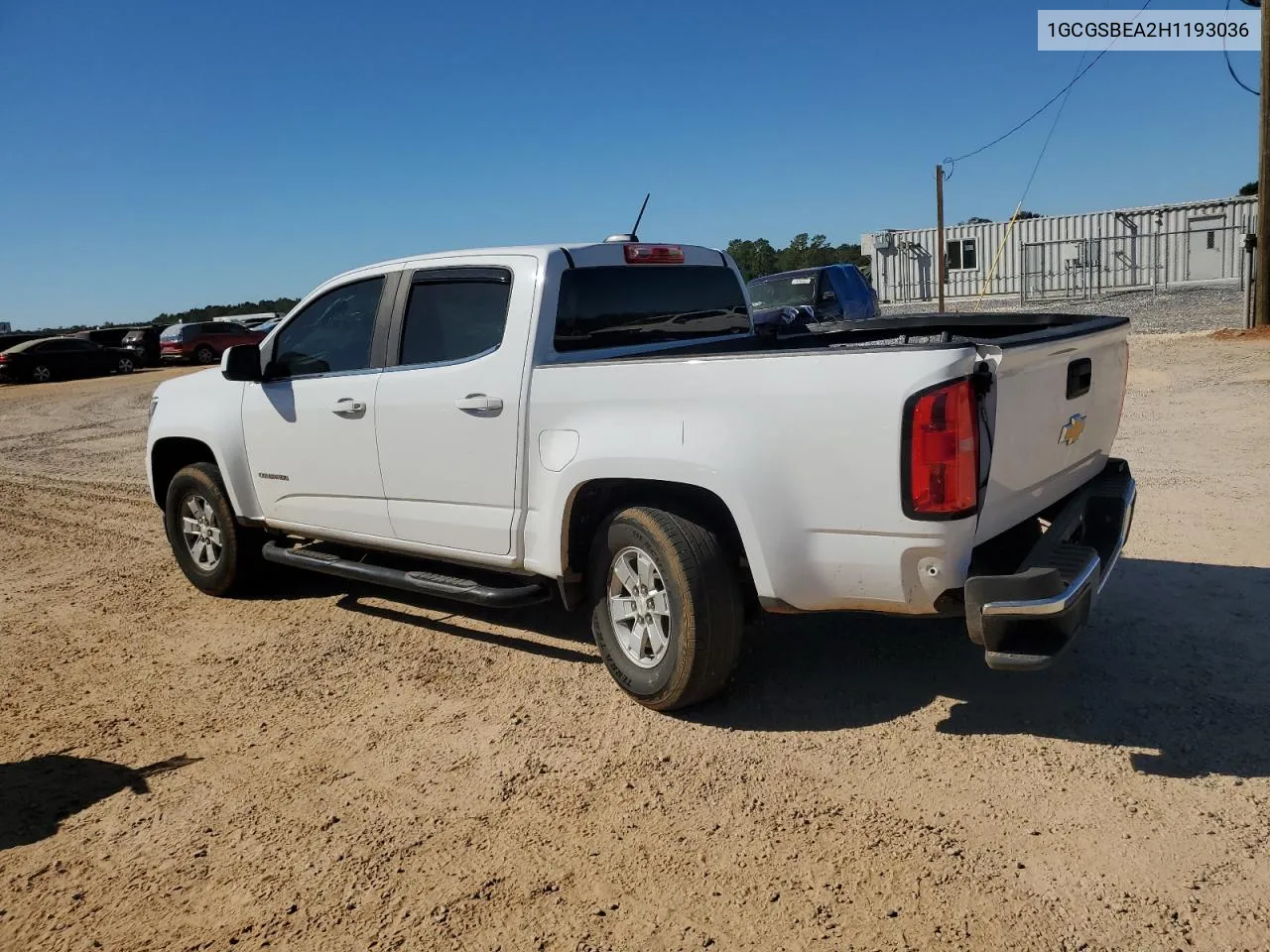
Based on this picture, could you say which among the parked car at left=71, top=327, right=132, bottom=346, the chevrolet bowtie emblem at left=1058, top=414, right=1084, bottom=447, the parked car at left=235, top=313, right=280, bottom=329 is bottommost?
the chevrolet bowtie emblem at left=1058, top=414, right=1084, bottom=447

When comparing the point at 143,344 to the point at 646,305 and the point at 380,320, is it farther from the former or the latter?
the point at 646,305

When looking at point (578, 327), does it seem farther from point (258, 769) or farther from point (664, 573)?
point (258, 769)

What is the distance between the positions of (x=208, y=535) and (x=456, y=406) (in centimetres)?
258

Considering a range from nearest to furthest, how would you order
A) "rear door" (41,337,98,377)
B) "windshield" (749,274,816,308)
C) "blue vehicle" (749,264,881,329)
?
"blue vehicle" (749,264,881,329)
"windshield" (749,274,816,308)
"rear door" (41,337,98,377)

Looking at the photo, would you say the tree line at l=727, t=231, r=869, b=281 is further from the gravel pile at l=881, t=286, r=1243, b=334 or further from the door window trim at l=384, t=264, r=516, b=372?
the door window trim at l=384, t=264, r=516, b=372

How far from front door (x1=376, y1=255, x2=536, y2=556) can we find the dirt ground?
77cm

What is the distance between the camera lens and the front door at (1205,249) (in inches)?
1192

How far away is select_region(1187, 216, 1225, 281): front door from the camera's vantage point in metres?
30.3

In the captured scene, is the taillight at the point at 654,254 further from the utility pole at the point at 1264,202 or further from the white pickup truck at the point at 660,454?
the utility pole at the point at 1264,202

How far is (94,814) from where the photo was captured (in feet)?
12.3

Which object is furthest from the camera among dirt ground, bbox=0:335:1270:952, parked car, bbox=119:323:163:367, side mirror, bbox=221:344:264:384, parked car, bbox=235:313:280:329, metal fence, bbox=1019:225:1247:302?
parked car, bbox=235:313:280:329

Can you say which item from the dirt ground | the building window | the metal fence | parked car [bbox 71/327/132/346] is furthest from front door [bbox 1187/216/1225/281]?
parked car [bbox 71/327/132/346]

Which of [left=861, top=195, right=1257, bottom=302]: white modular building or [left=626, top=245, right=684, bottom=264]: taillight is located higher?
[left=861, top=195, right=1257, bottom=302]: white modular building

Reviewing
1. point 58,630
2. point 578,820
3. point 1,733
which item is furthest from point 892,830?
point 58,630
